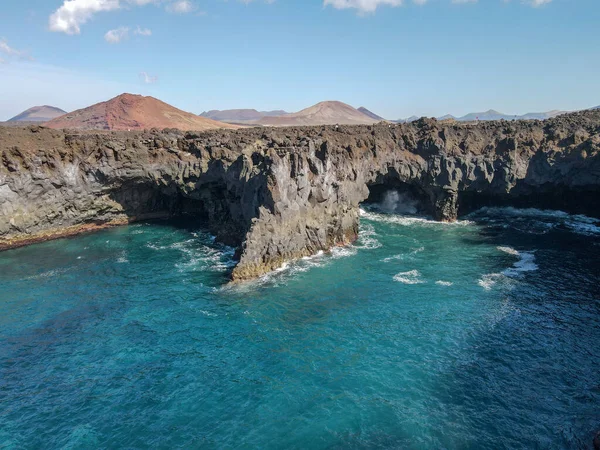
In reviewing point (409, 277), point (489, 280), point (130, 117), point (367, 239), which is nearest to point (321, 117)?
point (130, 117)

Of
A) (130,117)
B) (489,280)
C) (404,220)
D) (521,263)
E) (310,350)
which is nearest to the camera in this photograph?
(310,350)

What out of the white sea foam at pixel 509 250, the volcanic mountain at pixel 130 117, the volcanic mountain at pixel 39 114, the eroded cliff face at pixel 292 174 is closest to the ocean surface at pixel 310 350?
the white sea foam at pixel 509 250

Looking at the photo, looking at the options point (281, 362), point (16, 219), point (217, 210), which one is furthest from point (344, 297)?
point (16, 219)

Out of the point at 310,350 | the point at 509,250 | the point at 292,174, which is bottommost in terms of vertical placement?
the point at 310,350

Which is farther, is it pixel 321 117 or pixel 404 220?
pixel 321 117

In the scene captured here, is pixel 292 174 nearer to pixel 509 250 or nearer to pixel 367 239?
pixel 367 239

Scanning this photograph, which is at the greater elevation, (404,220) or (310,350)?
(404,220)

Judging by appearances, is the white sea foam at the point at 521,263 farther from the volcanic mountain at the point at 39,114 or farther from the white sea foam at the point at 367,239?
the volcanic mountain at the point at 39,114
